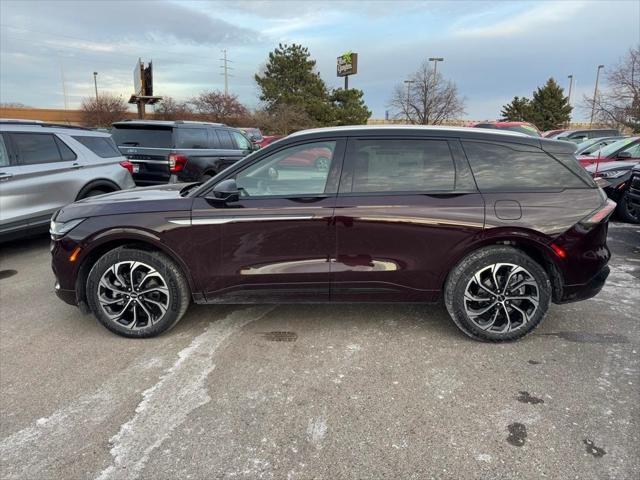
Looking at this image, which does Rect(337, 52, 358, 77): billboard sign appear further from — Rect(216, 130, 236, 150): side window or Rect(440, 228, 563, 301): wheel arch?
Rect(440, 228, 563, 301): wheel arch

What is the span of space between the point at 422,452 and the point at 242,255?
1931mm

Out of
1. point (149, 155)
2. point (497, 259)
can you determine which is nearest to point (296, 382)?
point (497, 259)

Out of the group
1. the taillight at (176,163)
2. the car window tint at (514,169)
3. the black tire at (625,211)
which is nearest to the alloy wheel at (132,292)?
the car window tint at (514,169)

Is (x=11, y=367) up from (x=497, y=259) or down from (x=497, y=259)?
down

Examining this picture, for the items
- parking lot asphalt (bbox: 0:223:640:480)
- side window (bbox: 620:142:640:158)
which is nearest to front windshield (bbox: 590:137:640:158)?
side window (bbox: 620:142:640:158)

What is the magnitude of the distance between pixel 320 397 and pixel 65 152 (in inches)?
225

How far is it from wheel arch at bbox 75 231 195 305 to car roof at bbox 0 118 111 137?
3.56 m

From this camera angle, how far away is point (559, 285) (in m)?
3.62

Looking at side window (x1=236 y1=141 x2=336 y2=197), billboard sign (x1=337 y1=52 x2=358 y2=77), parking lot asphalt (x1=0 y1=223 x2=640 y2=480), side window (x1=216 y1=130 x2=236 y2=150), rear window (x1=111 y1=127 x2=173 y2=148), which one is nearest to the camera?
parking lot asphalt (x1=0 y1=223 x2=640 y2=480)

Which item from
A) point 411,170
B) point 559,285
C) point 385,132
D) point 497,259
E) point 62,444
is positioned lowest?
point 62,444

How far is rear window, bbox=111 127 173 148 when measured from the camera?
346 inches

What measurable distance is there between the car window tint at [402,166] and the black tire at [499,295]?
0.65 meters

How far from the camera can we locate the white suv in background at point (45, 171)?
591cm

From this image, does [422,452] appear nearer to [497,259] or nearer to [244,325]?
[497,259]
